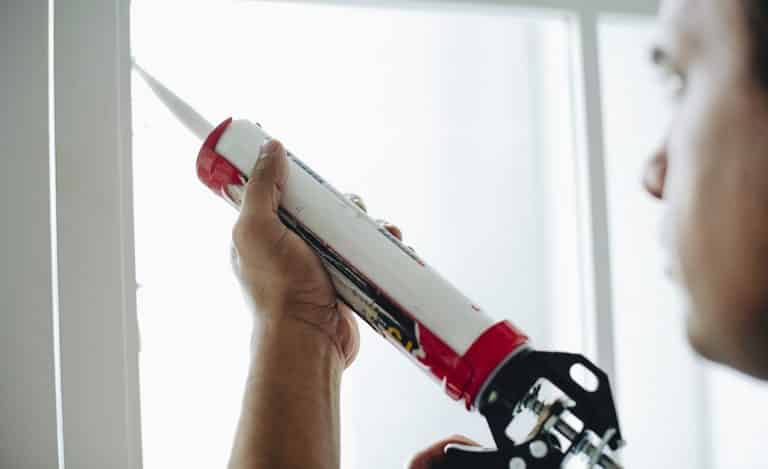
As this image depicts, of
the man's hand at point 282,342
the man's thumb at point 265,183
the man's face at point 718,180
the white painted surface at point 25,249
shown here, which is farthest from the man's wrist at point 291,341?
the man's face at point 718,180

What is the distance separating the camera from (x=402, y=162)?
0.96 meters

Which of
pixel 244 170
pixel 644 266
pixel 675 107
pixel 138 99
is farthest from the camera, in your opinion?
pixel 644 266

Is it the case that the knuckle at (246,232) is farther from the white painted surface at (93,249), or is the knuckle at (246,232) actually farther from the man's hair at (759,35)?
the man's hair at (759,35)

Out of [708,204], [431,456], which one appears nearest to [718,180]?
[708,204]

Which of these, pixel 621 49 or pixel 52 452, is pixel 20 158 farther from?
pixel 621 49

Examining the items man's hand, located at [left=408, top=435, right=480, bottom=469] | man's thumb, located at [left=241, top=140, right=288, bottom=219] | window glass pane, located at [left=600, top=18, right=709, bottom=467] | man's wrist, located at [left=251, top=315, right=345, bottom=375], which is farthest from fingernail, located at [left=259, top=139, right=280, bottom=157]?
window glass pane, located at [left=600, top=18, right=709, bottom=467]

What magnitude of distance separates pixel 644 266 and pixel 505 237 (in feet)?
0.69

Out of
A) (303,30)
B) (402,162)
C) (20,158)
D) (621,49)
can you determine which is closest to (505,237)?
(402,162)

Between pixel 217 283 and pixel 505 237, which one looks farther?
pixel 505 237

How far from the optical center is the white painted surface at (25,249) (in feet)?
2.23

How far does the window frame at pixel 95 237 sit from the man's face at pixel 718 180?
0.55 metres

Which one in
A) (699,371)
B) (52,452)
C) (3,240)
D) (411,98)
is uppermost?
(411,98)

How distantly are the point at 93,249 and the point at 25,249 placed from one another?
0.21ft

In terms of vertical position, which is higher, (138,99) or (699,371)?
(138,99)
